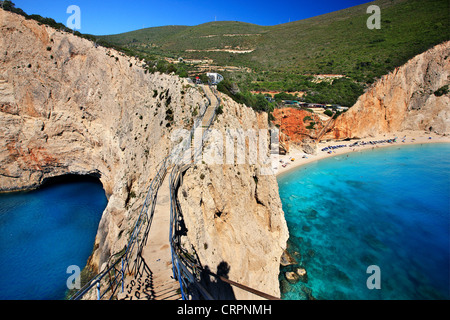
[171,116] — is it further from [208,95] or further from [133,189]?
[133,189]

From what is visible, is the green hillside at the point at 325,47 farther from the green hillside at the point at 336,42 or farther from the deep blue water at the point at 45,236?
the deep blue water at the point at 45,236

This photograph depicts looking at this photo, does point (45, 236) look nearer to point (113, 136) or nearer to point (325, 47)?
point (113, 136)

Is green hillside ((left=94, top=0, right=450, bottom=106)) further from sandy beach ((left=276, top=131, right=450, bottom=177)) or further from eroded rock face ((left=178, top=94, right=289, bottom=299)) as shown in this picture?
eroded rock face ((left=178, top=94, right=289, bottom=299))

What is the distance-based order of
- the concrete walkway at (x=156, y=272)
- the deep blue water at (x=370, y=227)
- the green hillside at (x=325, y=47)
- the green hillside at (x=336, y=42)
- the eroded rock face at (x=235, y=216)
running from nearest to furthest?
the concrete walkway at (x=156, y=272) → the eroded rock face at (x=235, y=216) → the deep blue water at (x=370, y=227) → the green hillside at (x=325, y=47) → the green hillside at (x=336, y=42)

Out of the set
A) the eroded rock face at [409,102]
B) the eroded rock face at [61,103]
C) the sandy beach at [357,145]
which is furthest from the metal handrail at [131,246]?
the eroded rock face at [409,102]

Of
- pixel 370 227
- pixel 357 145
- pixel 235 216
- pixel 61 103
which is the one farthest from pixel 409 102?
pixel 61 103

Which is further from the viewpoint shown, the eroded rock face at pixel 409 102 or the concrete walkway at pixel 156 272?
the eroded rock face at pixel 409 102

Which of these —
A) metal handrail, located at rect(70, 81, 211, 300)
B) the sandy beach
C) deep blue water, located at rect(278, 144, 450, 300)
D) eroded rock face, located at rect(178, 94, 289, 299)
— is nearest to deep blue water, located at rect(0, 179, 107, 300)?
metal handrail, located at rect(70, 81, 211, 300)
